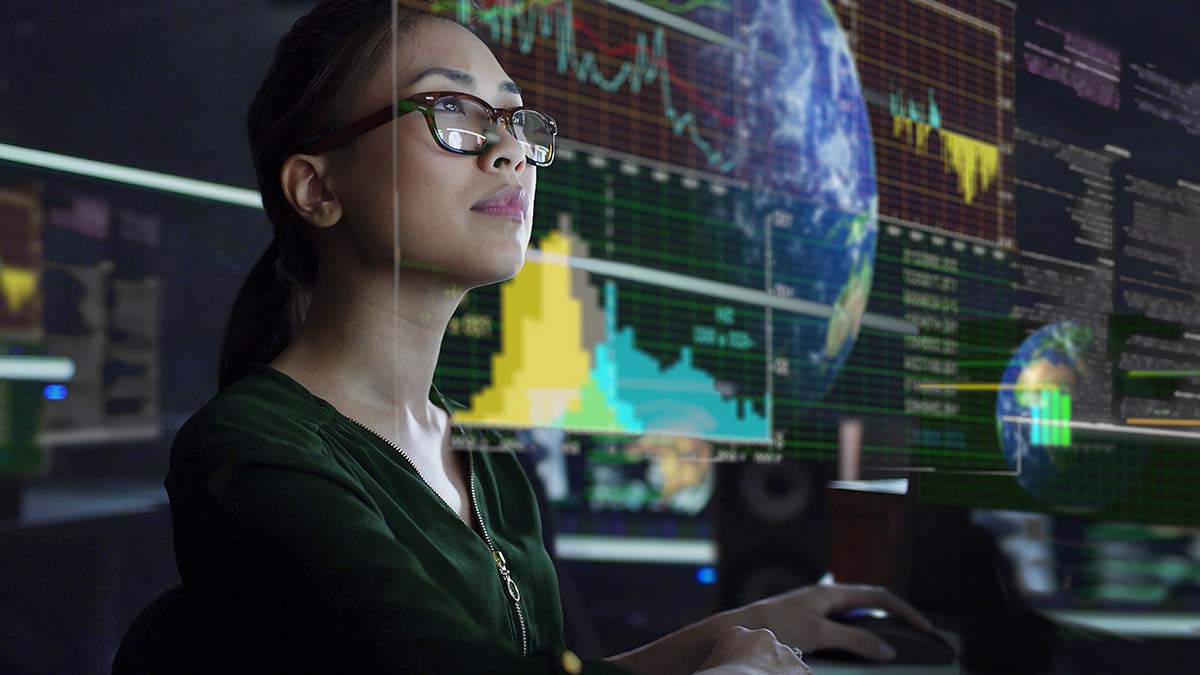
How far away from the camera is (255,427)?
0.63 metres

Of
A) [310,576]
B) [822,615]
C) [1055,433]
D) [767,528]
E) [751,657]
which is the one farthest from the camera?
[1055,433]

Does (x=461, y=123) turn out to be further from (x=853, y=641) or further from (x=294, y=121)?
(x=853, y=641)

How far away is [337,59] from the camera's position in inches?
30.0

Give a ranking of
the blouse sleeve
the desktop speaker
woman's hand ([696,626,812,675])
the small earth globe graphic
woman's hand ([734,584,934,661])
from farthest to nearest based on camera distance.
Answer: the small earth globe graphic → the desktop speaker → woman's hand ([734,584,934,661]) → woman's hand ([696,626,812,675]) → the blouse sleeve

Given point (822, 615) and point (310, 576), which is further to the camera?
point (822, 615)

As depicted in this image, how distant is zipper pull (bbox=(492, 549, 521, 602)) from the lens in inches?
30.2

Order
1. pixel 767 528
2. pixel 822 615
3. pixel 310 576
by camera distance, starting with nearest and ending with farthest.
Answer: pixel 310 576, pixel 822 615, pixel 767 528

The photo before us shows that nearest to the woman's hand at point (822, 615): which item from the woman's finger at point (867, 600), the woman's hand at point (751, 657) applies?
the woman's finger at point (867, 600)

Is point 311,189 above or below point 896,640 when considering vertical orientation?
above

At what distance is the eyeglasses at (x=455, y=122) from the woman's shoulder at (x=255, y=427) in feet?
0.56

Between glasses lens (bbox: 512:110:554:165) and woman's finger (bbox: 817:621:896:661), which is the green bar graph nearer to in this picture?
woman's finger (bbox: 817:621:896:661)

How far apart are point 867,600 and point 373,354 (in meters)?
0.53

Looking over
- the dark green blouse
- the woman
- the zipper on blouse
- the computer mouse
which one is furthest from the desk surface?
the dark green blouse

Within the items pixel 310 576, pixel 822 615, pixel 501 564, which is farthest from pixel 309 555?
pixel 822 615
